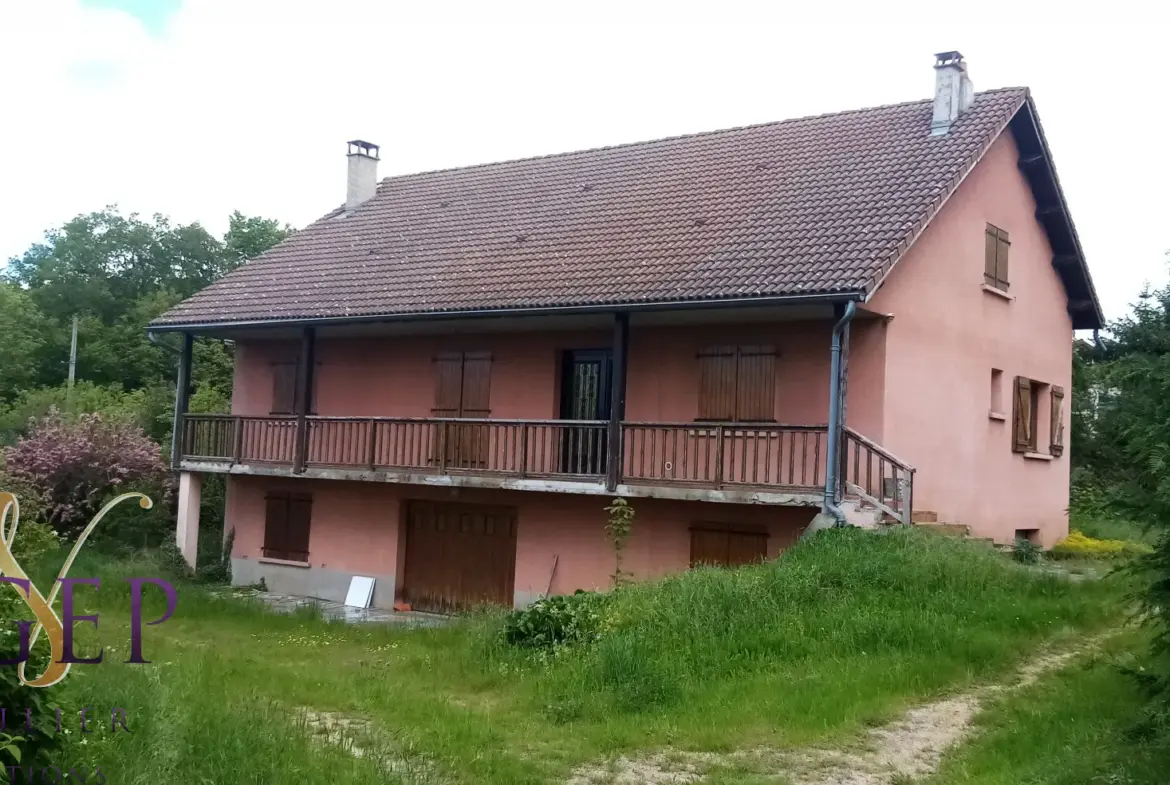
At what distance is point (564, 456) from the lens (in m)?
16.4

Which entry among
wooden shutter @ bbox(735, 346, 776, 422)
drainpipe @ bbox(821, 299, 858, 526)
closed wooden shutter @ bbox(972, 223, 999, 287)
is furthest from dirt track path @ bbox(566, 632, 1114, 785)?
closed wooden shutter @ bbox(972, 223, 999, 287)

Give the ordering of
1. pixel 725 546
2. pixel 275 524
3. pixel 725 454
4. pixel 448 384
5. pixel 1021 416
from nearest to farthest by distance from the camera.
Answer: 1. pixel 725 454
2. pixel 725 546
3. pixel 1021 416
4. pixel 448 384
5. pixel 275 524

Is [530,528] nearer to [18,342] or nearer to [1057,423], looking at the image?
[1057,423]

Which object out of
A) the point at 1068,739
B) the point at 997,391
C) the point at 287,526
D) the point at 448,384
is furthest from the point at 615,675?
the point at 287,526

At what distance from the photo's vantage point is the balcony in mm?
13430

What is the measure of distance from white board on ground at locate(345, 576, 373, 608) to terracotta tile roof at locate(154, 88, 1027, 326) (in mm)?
4642

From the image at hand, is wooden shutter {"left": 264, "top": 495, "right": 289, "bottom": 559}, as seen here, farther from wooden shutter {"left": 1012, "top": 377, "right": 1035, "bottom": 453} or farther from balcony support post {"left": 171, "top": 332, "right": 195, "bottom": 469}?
wooden shutter {"left": 1012, "top": 377, "right": 1035, "bottom": 453}

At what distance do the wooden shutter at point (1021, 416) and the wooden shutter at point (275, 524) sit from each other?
12.9 meters

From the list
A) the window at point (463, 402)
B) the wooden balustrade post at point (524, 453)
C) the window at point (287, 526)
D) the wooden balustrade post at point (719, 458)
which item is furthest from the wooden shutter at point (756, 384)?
the window at point (287, 526)

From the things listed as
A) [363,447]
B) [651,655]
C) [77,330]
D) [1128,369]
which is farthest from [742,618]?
[77,330]

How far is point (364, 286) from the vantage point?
60.8ft

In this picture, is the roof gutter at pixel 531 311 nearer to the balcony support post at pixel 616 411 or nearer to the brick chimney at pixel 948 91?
the balcony support post at pixel 616 411

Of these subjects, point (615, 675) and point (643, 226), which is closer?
point (615, 675)

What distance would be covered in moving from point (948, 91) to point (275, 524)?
13832 millimetres
